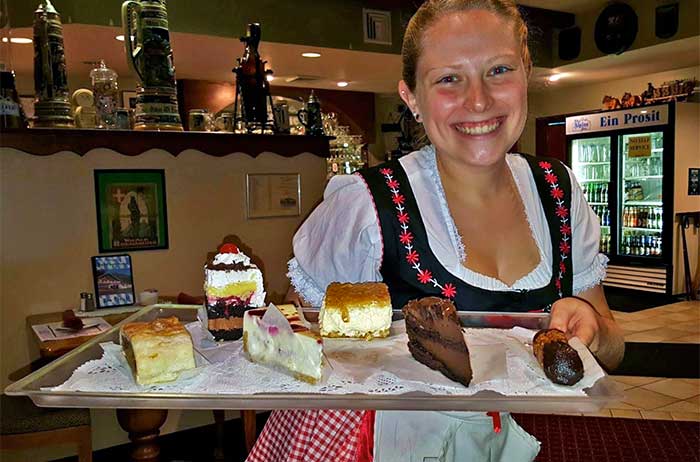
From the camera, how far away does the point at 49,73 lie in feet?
9.41

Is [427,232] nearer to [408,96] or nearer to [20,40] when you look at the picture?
[408,96]

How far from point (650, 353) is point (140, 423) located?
369cm

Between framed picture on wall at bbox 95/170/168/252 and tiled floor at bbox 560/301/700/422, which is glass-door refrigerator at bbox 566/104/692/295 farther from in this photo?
framed picture on wall at bbox 95/170/168/252

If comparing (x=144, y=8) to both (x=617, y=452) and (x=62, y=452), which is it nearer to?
(x=62, y=452)

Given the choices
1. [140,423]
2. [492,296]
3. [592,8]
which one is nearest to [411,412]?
[492,296]

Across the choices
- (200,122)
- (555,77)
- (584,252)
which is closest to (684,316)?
(555,77)

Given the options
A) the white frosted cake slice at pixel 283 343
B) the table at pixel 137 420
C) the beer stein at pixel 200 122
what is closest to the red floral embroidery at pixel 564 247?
the white frosted cake slice at pixel 283 343

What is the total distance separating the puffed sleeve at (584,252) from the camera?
1.41 metres

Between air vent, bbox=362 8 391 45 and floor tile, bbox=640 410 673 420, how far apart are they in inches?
143

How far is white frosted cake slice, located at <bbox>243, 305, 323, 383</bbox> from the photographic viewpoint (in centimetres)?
100

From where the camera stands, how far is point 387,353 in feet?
3.68

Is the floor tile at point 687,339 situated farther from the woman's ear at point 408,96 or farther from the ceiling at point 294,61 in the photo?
the woman's ear at point 408,96

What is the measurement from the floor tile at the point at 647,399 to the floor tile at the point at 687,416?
0.13 meters

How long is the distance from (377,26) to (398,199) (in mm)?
4343
